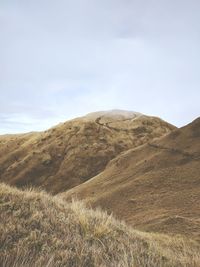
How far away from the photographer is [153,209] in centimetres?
1533

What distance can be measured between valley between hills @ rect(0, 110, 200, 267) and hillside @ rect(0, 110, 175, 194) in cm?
10

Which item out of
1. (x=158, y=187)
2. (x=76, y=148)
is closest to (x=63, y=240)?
(x=158, y=187)

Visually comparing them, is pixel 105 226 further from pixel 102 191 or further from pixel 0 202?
pixel 102 191

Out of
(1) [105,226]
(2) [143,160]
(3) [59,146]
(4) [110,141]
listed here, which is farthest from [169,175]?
(3) [59,146]

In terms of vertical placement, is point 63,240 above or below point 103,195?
above

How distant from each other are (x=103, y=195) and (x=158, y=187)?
267 centimetres

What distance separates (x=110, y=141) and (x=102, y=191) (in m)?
17.1

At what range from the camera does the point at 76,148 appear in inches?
1453

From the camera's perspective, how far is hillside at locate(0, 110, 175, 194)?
34.8m

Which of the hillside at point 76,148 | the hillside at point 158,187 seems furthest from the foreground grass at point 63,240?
the hillside at point 76,148

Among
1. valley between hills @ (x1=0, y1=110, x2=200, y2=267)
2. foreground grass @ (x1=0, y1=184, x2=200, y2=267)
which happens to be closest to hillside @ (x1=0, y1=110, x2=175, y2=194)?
valley between hills @ (x1=0, y1=110, x2=200, y2=267)

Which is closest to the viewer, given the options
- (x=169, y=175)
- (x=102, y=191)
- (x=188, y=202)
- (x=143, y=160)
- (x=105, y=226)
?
(x=105, y=226)

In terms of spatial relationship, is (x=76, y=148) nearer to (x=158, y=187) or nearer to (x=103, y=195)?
(x=103, y=195)

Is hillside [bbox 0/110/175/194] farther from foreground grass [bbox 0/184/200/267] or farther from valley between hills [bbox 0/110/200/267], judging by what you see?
foreground grass [bbox 0/184/200/267]
